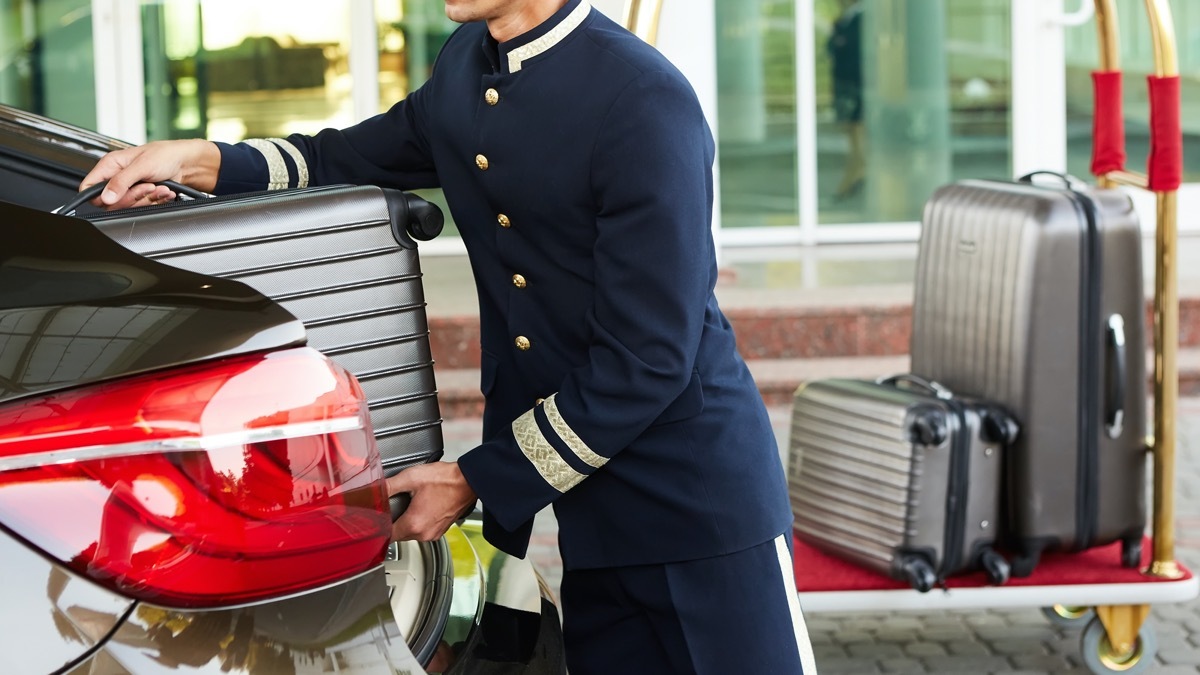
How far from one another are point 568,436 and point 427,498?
16 centimetres

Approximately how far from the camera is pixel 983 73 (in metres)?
7.77

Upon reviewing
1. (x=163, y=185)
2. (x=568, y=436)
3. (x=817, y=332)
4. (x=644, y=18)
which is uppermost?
(x=644, y=18)

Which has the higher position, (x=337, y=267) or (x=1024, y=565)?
(x=337, y=267)

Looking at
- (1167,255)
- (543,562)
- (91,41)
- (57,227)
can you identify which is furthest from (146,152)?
(91,41)

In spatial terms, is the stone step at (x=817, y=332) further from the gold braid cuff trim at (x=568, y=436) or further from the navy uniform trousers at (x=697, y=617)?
the gold braid cuff trim at (x=568, y=436)

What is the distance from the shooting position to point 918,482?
2816 mm

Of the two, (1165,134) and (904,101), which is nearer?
(1165,134)

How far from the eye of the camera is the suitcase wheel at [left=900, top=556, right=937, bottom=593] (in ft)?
9.15

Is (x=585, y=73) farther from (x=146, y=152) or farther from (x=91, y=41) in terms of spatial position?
(x=91, y=41)

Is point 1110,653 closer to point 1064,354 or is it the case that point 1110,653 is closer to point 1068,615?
point 1068,615

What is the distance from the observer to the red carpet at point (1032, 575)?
2.85 metres

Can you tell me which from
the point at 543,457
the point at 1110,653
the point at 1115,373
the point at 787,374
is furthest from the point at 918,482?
the point at 787,374

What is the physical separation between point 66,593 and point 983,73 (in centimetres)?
734

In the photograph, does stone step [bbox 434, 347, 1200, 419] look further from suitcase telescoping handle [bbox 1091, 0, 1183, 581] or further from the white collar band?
the white collar band
